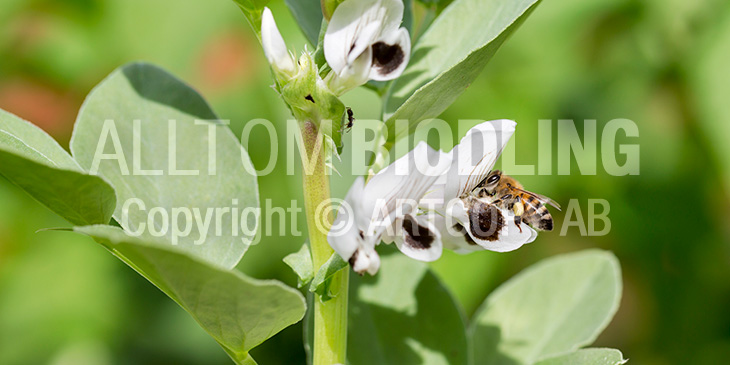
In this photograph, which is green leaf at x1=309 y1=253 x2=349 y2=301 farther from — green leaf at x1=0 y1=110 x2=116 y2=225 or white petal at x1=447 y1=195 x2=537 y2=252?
green leaf at x1=0 y1=110 x2=116 y2=225

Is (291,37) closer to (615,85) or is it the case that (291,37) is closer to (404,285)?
(615,85)

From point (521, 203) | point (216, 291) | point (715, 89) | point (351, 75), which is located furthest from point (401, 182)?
point (715, 89)

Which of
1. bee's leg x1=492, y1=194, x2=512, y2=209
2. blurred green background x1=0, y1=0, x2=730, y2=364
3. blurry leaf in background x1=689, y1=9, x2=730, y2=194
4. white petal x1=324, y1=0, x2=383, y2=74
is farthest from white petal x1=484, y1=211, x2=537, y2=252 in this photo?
blurry leaf in background x1=689, y1=9, x2=730, y2=194

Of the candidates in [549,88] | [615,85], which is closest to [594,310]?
[549,88]

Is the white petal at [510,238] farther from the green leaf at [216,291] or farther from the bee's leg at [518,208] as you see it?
the green leaf at [216,291]

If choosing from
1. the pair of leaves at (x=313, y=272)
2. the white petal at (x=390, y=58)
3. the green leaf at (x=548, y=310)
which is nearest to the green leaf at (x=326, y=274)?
the pair of leaves at (x=313, y=272)
